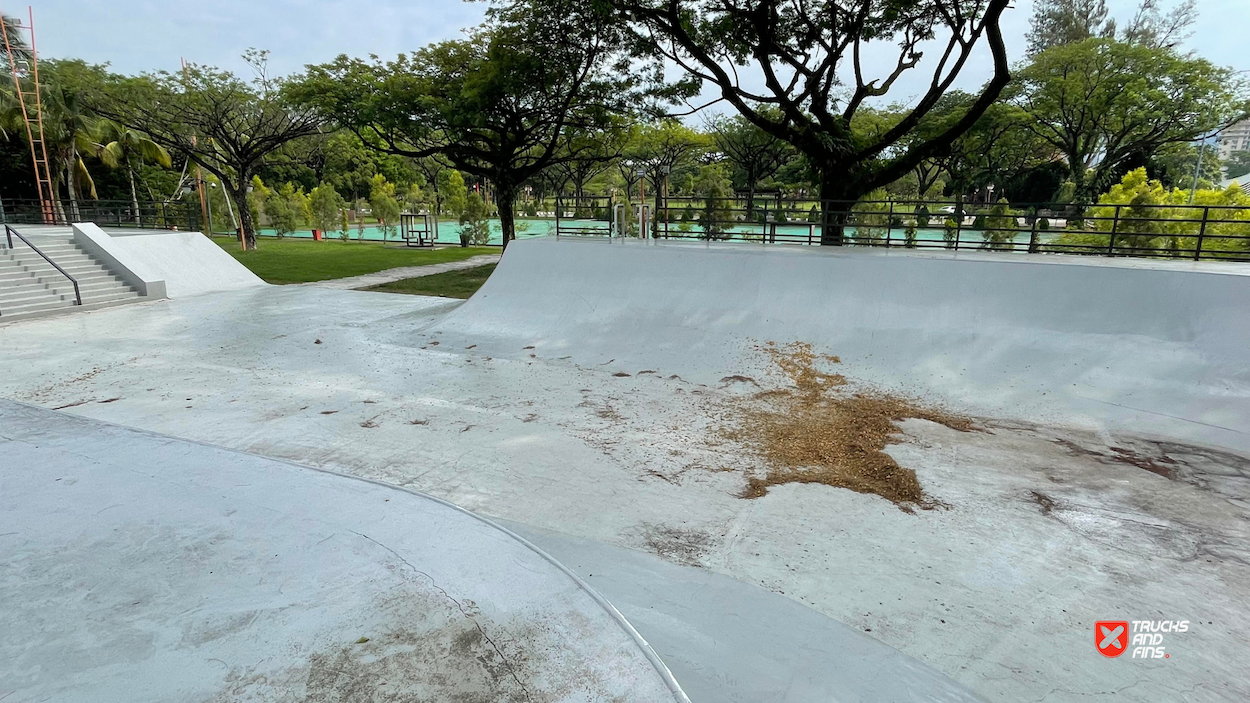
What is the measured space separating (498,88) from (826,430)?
14.0 meters

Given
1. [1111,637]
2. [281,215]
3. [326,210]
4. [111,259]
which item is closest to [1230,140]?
[326,210]

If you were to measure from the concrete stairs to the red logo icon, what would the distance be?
17.0 metres

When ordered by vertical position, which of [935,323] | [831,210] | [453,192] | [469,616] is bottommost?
[469,616]

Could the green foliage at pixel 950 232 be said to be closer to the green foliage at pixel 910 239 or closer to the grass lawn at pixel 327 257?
the green foliage at pixel 910 239

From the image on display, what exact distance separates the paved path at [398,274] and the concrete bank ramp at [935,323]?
658 cm

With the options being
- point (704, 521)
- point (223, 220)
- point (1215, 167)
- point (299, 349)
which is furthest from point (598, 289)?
point (1215, 167)

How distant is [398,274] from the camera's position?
18.7m

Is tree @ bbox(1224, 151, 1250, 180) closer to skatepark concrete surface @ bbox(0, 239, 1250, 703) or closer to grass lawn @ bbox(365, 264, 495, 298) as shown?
skatepark concrete surface @ bbox(0, 239, 1250, 703)

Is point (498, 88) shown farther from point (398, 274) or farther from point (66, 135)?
point (66, 135)

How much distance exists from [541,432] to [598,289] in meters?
5.37

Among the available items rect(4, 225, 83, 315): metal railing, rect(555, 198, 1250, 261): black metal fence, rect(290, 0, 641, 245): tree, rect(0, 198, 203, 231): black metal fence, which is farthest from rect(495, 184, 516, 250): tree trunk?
rect(4, 225, 83, 315): metal railing

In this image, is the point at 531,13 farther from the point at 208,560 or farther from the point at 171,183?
the point at 171,183

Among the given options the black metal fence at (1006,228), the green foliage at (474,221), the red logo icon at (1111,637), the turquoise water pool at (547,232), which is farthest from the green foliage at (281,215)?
the red logo icon at (1111,637)

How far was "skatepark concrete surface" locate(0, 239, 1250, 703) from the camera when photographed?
348 cm
